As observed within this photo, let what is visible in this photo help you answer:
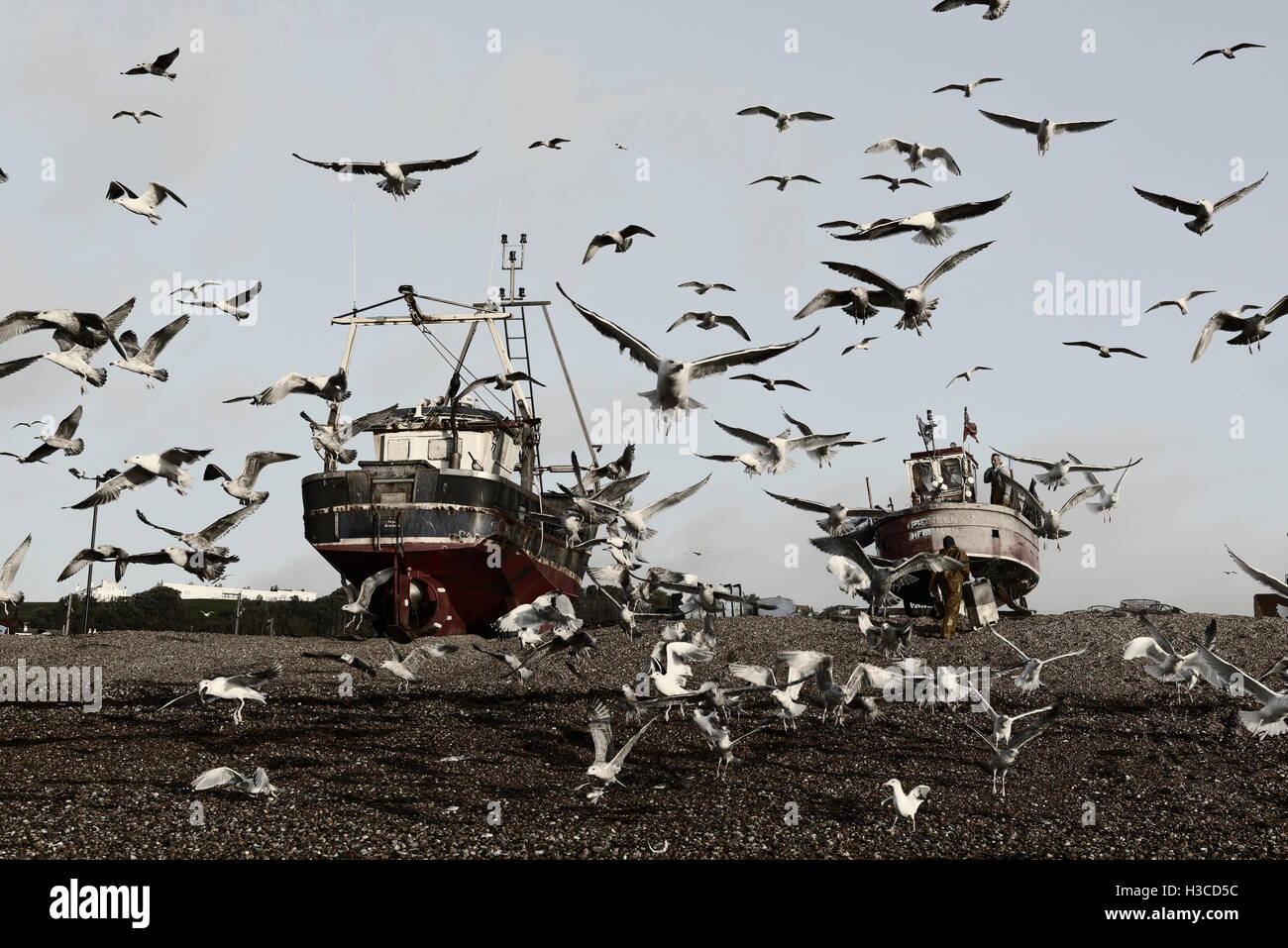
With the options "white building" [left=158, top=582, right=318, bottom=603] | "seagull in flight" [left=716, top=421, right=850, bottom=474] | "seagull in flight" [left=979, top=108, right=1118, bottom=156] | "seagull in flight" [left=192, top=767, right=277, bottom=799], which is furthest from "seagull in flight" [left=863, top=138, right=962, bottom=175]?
"white building" [left=158, top=582, right=318, bottom=603]

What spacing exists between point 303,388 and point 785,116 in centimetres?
825

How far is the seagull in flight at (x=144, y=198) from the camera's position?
14969mm

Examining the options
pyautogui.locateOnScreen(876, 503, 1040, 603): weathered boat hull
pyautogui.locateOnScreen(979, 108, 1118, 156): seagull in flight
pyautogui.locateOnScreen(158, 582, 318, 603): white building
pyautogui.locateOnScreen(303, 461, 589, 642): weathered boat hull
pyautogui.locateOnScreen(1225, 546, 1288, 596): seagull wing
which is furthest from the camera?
pyautogui.locateOnScreen(158, 582, 318, 603): white building

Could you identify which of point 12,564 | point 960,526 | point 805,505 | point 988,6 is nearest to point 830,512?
point 805,505

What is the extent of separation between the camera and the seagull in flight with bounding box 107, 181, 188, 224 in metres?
15.0

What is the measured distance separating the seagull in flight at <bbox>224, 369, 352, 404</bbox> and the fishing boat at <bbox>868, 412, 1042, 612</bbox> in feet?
71.4

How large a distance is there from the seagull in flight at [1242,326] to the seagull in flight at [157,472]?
13.6 meters

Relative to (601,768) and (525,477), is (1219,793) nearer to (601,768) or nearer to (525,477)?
(601,768)

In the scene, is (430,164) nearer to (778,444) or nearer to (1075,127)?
(778,444)

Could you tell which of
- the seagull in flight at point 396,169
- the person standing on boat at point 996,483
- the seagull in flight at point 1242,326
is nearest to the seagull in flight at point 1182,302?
the seagull in flight at point 1242,326

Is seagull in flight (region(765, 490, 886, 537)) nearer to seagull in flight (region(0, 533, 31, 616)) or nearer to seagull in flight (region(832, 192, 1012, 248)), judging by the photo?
seagull in flight (region(832, 192, 1012, 248))
